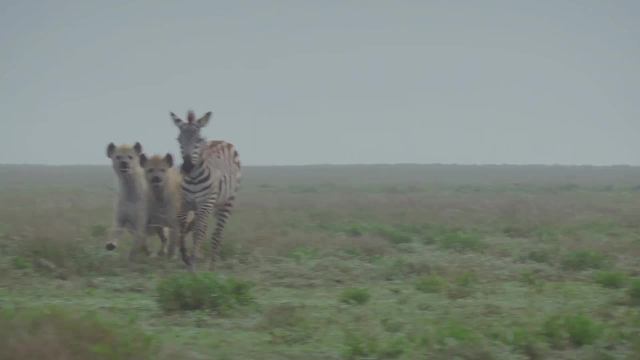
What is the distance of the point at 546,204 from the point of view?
36.8 metres

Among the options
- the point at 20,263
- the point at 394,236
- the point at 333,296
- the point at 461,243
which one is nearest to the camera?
the point at 333,296

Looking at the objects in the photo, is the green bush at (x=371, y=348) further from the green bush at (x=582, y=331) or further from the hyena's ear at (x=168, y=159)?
the hyena's ear at (x=168, y=159)

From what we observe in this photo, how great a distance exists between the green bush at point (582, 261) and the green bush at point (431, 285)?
365cm

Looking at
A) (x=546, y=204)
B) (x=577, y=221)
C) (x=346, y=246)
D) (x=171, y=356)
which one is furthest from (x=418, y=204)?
(x=171, y=356)

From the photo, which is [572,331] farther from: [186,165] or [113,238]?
[113,238]

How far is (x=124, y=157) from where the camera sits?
15.7 m

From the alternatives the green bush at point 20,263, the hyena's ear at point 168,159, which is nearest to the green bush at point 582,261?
the hyena's ear at point 168,159

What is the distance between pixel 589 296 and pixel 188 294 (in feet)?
18.6

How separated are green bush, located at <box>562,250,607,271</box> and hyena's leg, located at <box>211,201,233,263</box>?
21.1 ft

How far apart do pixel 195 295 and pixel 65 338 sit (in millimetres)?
3635

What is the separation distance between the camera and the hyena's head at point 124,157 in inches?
611

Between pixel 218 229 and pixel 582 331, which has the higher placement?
pixel 218 229

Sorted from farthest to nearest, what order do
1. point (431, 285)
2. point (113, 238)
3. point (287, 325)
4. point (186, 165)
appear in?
point (186, 165)
point (113, 238)
point (431, 285)
point (287, 325)

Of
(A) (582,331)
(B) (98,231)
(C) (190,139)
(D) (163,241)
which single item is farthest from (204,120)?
(A) (582,331)
